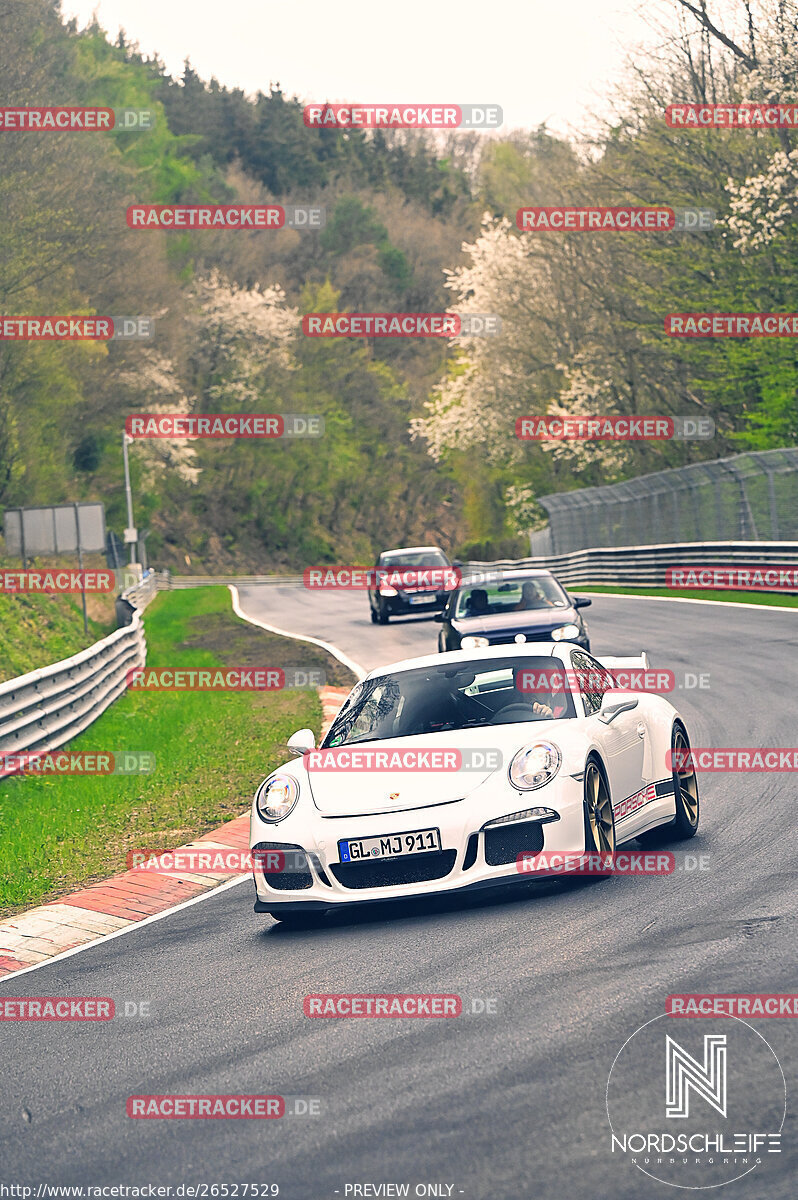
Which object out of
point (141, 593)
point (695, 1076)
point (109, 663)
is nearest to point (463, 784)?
point (695, 1076)

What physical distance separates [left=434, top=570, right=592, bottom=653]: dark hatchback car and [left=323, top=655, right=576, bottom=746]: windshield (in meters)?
7.17

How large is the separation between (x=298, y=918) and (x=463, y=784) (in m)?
1.28

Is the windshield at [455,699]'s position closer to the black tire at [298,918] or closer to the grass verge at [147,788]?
the black tire at [298,918]

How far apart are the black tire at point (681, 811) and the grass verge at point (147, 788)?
12.3 ft

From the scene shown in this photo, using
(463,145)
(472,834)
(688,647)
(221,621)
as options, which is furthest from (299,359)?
(472,834)

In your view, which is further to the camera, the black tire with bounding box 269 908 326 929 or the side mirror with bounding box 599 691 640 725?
the side mirror with bounding box 599 691 640 725

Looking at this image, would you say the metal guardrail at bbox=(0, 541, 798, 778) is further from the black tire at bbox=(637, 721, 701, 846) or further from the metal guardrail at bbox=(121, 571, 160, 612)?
the black tire at bbox=(637, 721, 701, 846)

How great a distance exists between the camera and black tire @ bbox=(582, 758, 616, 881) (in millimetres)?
7641

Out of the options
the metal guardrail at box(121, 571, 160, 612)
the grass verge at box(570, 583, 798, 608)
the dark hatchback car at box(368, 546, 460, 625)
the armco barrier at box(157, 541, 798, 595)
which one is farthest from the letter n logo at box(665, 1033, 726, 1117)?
the metal guardrail at box(121, 571, 160, 612)

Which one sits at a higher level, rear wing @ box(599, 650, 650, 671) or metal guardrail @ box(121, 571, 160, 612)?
rear wing @ box(599, 650, 650, 671)

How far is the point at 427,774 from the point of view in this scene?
772cm

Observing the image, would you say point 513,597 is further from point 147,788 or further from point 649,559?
point 649,559

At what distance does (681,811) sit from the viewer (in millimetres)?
8969

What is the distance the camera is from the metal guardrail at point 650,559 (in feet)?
102
